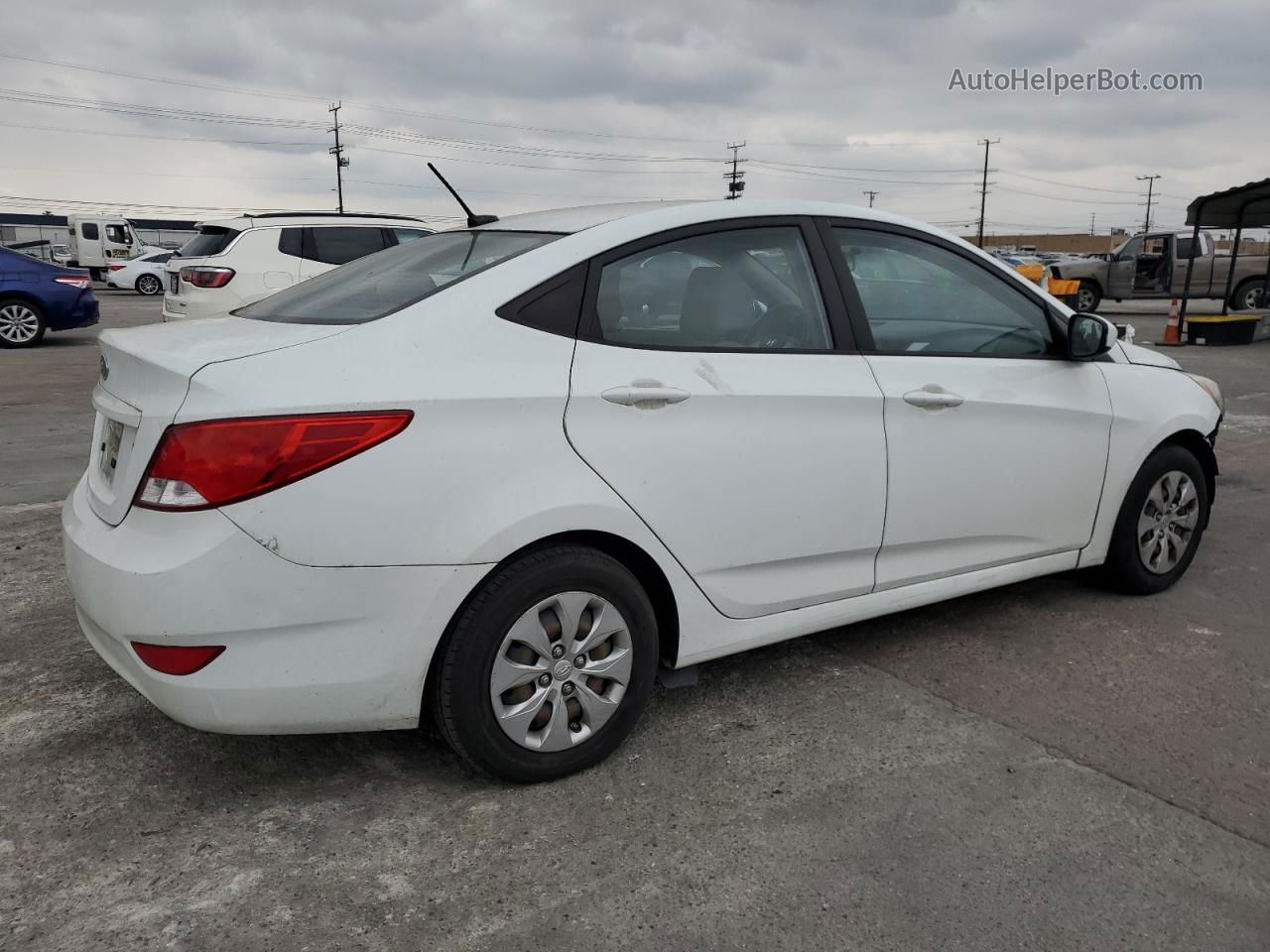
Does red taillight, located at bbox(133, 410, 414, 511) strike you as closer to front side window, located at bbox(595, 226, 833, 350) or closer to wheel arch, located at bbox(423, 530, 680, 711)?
wheel arch, located at bbox(423, 530, 680, 711)

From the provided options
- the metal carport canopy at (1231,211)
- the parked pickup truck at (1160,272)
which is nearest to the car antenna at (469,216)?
the metal carport canopy at (1231,211)

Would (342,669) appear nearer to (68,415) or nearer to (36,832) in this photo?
(36,832)

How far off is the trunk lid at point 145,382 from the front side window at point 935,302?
1.74 metres

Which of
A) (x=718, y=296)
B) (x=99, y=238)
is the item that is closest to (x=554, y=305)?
(x=718, y=296)

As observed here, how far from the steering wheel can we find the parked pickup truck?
20168mm

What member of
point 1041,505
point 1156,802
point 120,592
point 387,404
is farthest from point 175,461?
point 1041,505

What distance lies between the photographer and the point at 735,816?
264 cm

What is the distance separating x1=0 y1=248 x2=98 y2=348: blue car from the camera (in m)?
13.5

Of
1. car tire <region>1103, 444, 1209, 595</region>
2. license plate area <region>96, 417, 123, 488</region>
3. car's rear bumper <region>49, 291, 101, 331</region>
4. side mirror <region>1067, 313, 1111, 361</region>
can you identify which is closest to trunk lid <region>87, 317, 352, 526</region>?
license plate area <region>96, 417, 123, 488</region>

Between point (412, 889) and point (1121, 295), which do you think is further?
point (1121, 295)

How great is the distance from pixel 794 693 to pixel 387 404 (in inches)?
67.1

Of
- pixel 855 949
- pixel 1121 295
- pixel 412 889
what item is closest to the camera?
pixel 855 949

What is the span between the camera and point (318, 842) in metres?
2.52

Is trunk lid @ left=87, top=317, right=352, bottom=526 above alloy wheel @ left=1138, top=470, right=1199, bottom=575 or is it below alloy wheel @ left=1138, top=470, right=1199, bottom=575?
above
